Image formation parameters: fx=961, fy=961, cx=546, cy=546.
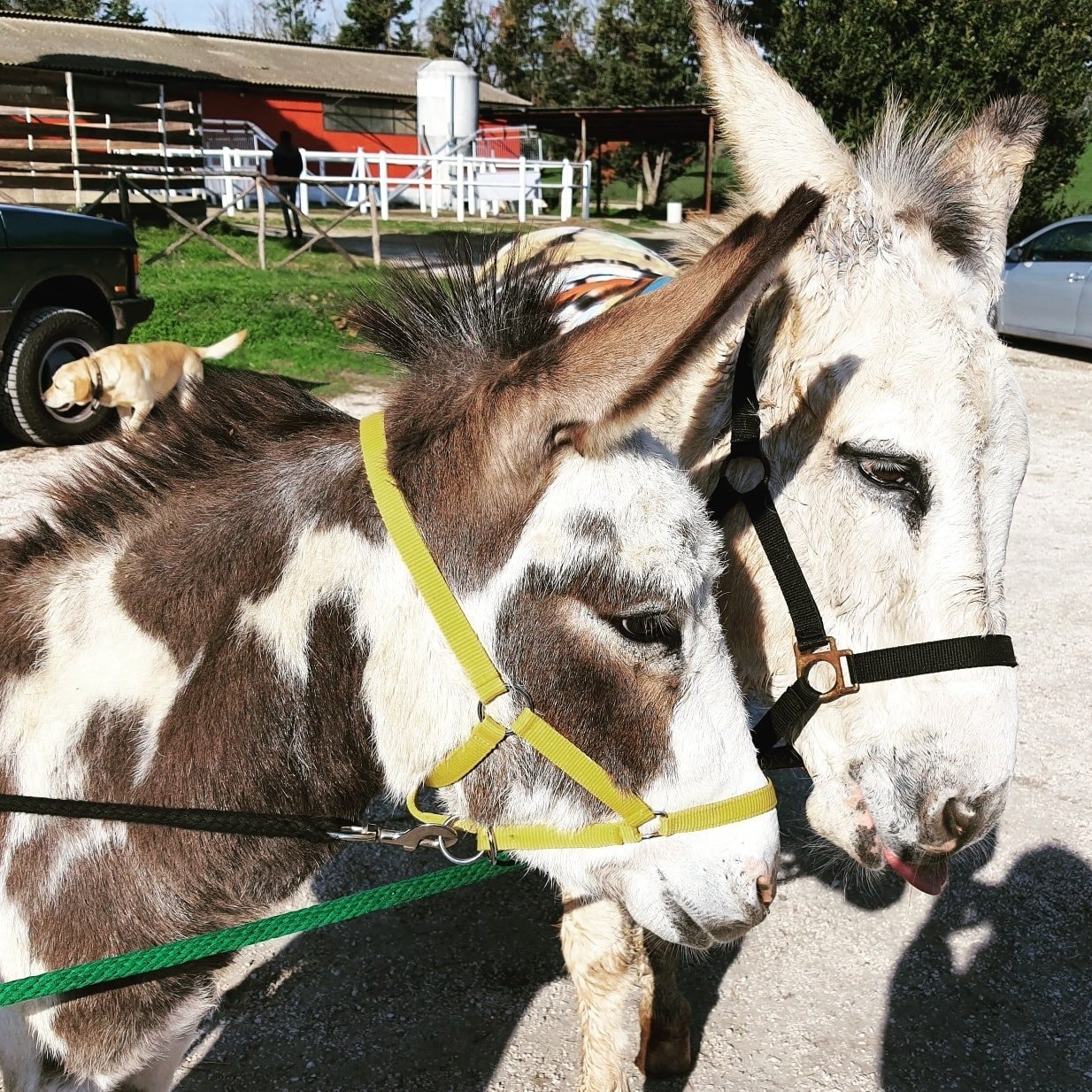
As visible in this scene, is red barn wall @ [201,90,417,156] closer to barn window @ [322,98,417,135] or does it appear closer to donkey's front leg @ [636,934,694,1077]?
barn window @ [322,98,417,135]

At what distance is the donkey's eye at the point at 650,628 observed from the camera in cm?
154

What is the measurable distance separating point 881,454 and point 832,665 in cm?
49

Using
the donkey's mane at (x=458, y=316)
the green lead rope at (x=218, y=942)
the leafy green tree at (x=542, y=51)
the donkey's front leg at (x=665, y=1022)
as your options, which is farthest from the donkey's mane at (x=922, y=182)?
the leafy green tree at (x=542, y=51)

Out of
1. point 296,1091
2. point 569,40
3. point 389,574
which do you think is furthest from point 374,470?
point 569,40

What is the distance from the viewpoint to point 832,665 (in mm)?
2189

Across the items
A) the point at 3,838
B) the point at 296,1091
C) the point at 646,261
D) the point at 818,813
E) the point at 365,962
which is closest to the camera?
the point at 3,838

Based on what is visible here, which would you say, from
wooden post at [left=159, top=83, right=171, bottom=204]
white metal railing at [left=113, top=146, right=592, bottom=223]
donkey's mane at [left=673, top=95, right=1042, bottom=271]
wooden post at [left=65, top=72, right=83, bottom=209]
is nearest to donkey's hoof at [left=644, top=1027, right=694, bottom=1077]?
donkey's mane at [left=673, top=95, right=1042, bottom=271]

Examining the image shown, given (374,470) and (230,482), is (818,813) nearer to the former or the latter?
(374,470)

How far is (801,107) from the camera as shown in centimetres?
248

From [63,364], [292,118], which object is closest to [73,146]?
[63,364]

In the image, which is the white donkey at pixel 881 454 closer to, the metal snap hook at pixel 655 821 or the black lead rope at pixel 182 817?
the metal snap hook at pixel 655 821

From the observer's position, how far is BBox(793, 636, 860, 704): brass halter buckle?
2174 millimetres

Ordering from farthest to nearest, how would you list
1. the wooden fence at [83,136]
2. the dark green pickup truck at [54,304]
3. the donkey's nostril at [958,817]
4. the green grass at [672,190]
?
the green grass at [672,190] → the wooden fence at [83,136] → the dark green pickup truck at [54,304] → the donkey's nostril at [958,817]

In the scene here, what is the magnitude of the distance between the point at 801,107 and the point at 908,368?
870 millimetres
